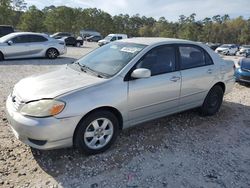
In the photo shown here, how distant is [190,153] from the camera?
379 centimetres

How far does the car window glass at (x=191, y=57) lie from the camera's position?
180 inches

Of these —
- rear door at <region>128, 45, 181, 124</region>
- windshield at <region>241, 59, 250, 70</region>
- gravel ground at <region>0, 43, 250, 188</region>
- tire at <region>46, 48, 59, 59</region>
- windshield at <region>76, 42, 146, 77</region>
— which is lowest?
gravel ground at <region>0, 43, 250, 188</region>

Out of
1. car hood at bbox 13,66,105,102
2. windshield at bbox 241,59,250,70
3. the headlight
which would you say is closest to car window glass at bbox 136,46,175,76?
car hood at bbox 13,66,105,102

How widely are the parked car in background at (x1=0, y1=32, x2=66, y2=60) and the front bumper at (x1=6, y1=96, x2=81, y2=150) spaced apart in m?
9.56

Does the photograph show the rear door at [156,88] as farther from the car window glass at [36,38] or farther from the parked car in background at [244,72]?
the car window glass at [36,38]

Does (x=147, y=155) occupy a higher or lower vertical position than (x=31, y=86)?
lower

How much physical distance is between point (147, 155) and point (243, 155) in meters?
1.44

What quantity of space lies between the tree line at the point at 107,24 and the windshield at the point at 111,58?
44876 millimetres

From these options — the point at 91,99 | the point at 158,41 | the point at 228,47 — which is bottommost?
the point at 228,47

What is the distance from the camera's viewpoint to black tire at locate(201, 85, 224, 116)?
5.13 metres

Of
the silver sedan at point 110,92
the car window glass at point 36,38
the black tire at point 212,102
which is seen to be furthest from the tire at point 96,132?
the car window glass at point 36,38

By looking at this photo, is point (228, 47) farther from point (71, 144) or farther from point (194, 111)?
point (71, 144)

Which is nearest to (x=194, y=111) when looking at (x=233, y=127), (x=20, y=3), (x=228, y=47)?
(x=233, y=127)

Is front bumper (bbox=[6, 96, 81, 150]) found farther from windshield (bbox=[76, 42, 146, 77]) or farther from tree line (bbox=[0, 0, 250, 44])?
tree line (bbox=[0, 0, 250, 44])
